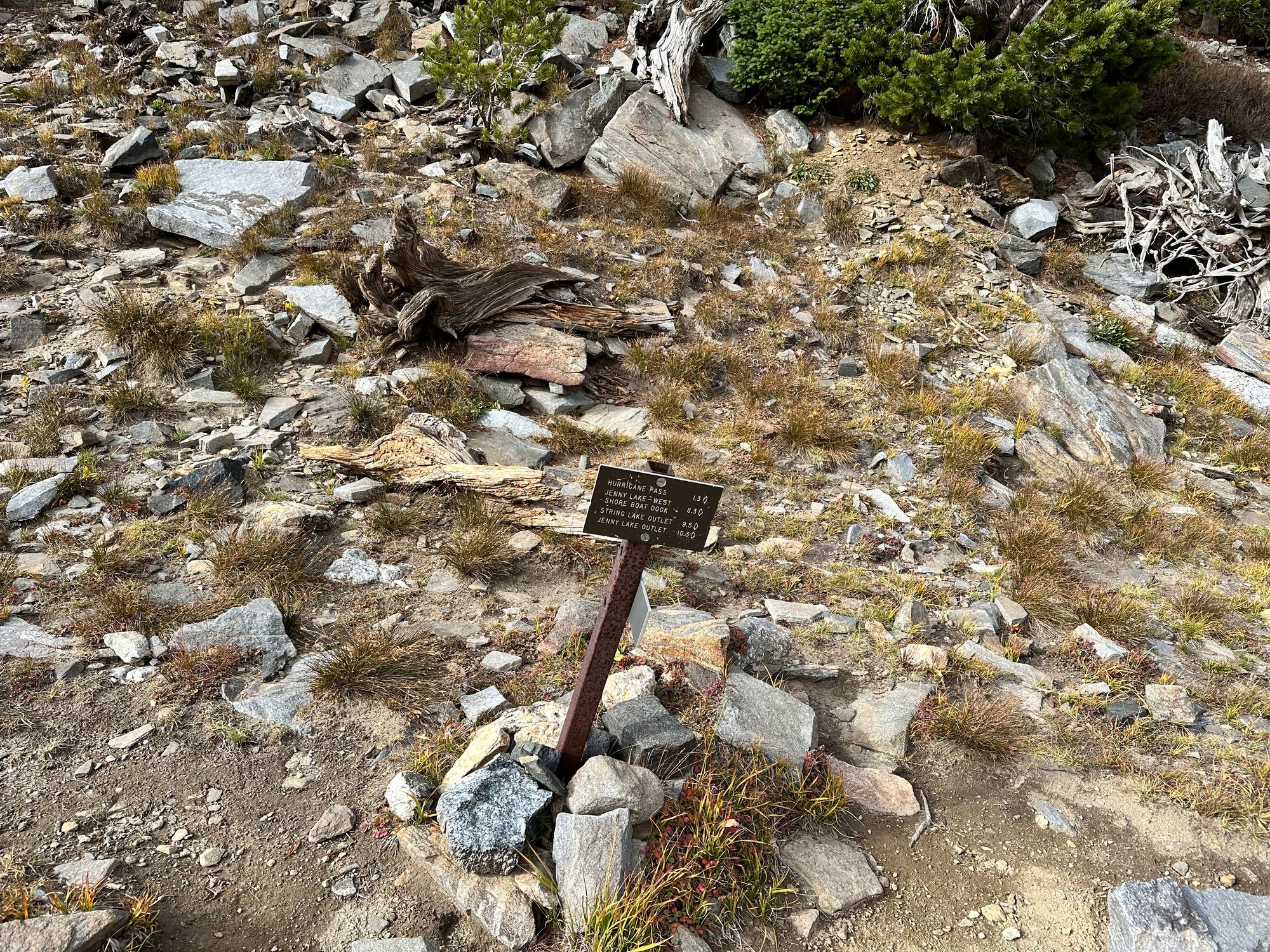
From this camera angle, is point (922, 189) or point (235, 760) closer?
point (235, 760)

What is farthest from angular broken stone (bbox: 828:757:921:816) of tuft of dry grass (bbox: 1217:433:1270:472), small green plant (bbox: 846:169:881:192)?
small green plant (bbox: 846:169:881:192)

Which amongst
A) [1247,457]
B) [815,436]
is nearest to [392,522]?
[815,436]

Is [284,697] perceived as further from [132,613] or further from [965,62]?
[965,62]

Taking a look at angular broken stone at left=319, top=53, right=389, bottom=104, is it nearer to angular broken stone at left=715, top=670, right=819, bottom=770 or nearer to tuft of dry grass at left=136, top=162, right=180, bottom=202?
tuft of dry grass at left=136, top=162, right=180, bottom=202

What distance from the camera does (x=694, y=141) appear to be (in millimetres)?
12406

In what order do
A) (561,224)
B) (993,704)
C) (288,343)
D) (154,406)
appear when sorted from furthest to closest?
(561,224), (288,343), (154,406), (993,704)

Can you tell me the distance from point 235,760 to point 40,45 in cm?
1577

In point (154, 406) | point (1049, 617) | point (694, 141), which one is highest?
point (694, 141)

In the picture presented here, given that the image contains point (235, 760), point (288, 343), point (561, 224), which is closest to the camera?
point (235, 760)

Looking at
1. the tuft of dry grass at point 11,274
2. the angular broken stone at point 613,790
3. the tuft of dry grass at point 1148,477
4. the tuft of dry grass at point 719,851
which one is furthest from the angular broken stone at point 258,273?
the tuft of dry grass at point 1148,477

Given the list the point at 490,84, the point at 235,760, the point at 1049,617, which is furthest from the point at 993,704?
the point at 490,84

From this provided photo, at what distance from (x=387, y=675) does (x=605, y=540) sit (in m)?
2.13

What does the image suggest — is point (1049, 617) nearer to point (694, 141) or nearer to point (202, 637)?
point (202, 637)

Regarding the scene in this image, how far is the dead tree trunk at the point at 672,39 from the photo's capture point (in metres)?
12.6
